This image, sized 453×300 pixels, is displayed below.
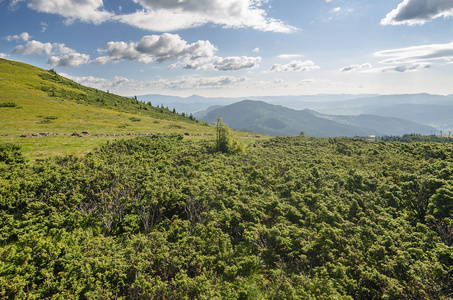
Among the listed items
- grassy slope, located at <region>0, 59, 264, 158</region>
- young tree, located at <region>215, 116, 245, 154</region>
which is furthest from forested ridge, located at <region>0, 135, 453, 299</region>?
young tree, located at <region>215, 116, 245, 154</region>

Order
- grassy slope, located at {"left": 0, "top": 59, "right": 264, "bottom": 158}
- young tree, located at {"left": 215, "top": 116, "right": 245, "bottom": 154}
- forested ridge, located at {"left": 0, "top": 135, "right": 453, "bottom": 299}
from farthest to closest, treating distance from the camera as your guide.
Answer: young tree, located at {"left": 215, "top": 116, "right": 245, "bottom": 154} < grassy slope, located at {"left": 0, "top": 59, "right": 264, "bottom": 158} < forested ridge, located at {"left": 0, "top": 135, "right": 453, "bottom": 299}

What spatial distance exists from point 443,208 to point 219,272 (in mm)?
25727

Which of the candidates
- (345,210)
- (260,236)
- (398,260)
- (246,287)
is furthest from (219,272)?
(345,210)

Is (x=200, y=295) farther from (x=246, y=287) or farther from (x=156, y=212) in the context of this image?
(x=156, y=212)

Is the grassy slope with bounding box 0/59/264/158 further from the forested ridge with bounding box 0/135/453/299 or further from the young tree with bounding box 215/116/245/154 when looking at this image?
the young tree with bounding box 215/116/245/154

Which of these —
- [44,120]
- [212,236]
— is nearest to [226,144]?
[212,236]

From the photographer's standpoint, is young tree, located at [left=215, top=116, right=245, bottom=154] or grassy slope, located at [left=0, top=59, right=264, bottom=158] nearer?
grassy slope, located at [left=0, top=59, right=264, bottom=158]

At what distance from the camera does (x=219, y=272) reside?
17.5m

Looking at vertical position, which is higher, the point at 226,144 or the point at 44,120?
the point at 44,120

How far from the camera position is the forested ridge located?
13867 mm

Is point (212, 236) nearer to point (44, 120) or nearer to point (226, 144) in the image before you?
point (226, 144)

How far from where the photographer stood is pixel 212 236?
760 inches

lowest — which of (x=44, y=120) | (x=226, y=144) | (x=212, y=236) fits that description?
(x=212, y=236)

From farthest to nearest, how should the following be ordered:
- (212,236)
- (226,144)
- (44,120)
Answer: (44,120) → (226,144) → (212,236)
